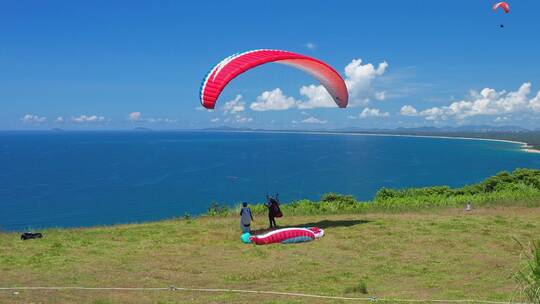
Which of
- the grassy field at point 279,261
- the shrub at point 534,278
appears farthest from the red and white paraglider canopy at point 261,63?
the shrub at point 534,278

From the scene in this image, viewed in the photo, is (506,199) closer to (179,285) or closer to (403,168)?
(179,285)

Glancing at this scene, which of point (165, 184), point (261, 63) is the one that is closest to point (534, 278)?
point (261, 63)

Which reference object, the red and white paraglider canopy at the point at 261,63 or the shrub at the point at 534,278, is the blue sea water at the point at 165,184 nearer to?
the red and white paraglider canopy at the point at 261,63

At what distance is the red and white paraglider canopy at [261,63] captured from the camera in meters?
17.2

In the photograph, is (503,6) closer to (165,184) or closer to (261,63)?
(261,63)

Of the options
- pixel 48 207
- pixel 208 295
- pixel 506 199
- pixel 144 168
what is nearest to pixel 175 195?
pixel 48 207

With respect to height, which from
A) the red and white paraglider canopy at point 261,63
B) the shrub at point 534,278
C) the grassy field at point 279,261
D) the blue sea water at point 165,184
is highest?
the red and white paraglider canopy at point 261,63

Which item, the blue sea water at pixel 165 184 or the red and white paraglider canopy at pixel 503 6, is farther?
the blue sea water at pixel 165 184

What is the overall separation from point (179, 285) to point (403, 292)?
5.70 meters

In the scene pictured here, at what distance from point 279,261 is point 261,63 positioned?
7.28 m

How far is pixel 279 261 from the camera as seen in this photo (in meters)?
15.6

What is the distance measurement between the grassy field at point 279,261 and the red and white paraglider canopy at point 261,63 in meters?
5.52

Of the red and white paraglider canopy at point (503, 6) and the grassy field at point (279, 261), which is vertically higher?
the red and white paraglider canopy at point (503, 6)

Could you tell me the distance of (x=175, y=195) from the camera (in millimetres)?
86625
